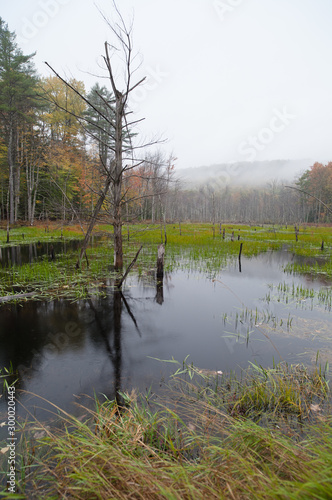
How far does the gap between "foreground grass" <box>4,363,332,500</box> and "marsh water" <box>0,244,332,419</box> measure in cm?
52

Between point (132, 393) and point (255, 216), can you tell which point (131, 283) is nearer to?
point (132, 393)

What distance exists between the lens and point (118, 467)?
195 cm

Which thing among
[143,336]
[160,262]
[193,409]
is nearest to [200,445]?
[193,409]

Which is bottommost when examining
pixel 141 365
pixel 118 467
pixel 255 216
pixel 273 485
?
pixel 141 365

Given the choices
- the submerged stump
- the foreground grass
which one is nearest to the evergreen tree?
the submerged stump

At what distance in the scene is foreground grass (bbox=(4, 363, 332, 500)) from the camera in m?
1.67

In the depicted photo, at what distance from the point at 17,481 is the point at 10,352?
123 inches

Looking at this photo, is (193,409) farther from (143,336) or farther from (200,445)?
(143,336)

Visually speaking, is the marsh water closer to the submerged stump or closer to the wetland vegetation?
the wetland vegetation

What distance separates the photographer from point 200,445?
2576mm

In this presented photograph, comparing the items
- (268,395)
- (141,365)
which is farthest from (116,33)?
(268,395)

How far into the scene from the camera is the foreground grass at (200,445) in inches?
65.9

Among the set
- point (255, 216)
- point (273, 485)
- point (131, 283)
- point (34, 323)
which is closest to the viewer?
point (273, 485)

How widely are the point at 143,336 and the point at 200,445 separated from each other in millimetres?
3267
